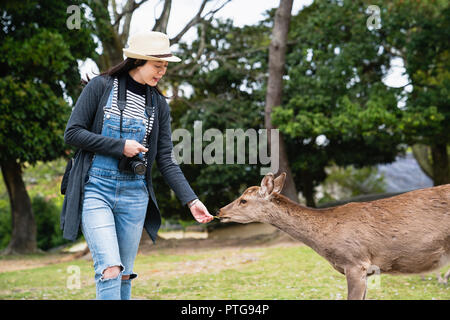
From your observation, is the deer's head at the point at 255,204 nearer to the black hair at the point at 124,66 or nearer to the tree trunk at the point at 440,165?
the black hair at the point at 124,66

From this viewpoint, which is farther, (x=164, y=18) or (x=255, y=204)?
(x=164, y=18)

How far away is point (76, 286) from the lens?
9.15m

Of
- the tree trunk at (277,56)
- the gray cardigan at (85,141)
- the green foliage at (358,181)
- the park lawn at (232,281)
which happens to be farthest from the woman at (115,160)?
the green foliage at (358,181)

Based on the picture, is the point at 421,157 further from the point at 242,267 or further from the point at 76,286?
the point at 76,286

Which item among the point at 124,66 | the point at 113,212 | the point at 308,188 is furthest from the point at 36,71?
the point at 308,188

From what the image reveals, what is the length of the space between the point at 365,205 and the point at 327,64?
38.1ft

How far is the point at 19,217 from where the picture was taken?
1642 centimetres

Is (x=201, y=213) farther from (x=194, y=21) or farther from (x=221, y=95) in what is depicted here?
(x=221, y=95)

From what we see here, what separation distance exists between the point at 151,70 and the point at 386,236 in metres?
1.90

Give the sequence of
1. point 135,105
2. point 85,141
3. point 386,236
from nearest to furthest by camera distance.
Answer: point 85,141 < point 135,105 < point 386,236

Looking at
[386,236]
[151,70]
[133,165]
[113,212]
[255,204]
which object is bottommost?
[386,236]

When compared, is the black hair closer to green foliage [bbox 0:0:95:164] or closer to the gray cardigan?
the gray cardigan

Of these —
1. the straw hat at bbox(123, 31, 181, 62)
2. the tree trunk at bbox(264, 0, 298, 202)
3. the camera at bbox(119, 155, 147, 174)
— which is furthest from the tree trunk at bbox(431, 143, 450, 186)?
the camera at bbox(119, 155, 147, 174)
